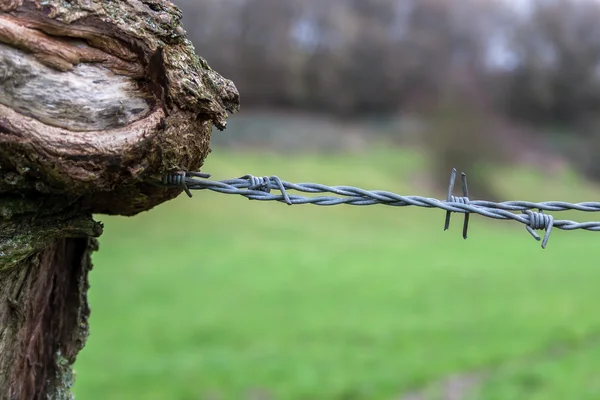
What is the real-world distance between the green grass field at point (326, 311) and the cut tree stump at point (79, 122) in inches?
167

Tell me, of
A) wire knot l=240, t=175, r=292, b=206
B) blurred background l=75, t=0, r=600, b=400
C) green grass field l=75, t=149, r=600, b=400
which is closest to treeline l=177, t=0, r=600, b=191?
blurred background l=75, t=0, r=600, b=400

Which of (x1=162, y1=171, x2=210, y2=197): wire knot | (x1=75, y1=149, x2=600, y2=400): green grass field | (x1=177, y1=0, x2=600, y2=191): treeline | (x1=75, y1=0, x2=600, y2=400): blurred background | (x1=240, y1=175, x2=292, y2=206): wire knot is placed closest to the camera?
(x1=162, y1=171, x2=210, y2=197): wire knot

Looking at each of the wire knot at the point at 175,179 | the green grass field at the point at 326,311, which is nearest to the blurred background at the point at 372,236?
the green grass field at the point at 326,311

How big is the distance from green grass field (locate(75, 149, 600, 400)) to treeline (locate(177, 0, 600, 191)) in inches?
683

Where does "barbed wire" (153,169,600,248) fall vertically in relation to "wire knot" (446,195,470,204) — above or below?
below

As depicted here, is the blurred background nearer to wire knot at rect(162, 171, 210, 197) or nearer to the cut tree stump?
the cut tree stump

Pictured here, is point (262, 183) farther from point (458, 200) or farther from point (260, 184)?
point (458, 200)

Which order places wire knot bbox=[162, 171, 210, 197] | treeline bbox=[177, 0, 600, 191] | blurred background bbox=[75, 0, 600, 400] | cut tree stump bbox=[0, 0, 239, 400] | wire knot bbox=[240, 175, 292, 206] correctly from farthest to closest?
treeline bbox=[177, 0, 600, 191], blurred background bbox=[75, 0, 600, 400], wire knot bbox=[240, 175, 292, 206], wire knot bbox=[162, 171, 210, 197], cut tree stump bbox=[0, 0, 239, 400]

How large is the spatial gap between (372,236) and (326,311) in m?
8.16

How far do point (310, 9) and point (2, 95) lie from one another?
34.7m

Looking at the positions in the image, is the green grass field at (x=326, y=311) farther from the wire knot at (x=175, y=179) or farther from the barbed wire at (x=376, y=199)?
the wire knot at (x=175, y=179)

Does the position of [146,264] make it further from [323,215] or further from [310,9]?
[310,9]

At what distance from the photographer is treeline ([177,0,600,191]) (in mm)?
32844

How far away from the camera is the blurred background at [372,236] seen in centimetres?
635
